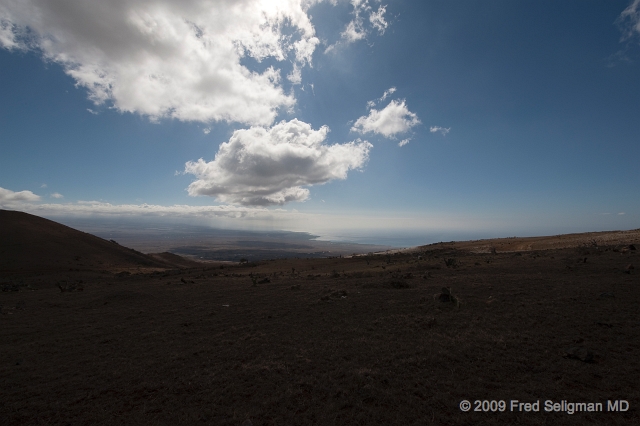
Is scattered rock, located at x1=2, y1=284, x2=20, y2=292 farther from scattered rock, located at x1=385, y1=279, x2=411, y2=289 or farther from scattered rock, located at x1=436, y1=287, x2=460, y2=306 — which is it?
scattered rock, located at x1=436, y1=287, x2=460, y2=306

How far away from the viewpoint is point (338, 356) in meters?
8.82

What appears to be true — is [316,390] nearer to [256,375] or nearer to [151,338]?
[256,375]

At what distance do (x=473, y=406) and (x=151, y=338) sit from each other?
11.5m

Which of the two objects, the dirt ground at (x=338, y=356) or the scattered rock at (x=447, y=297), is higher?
the scattered rock at (x=447, y=297)

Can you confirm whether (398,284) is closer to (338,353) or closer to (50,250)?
(338,353)

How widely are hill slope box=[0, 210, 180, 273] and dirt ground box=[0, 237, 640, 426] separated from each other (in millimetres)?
27176

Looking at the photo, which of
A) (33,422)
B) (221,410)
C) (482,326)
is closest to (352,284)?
(482,326)

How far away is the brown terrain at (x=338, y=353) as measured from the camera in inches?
250

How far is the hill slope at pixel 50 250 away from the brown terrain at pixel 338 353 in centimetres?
2536

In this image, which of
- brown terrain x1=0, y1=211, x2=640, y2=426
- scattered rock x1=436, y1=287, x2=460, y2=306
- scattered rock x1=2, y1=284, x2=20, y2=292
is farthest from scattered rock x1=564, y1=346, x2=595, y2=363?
scattered rock x1=2, y1=284, x2=20, y2=292

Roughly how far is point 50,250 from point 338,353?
2061 inches

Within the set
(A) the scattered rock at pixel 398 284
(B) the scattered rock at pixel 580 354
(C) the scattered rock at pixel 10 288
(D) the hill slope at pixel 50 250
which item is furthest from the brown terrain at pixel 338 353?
Answer: (D) the hill slope at pixel 50 250

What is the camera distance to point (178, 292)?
2033 cm

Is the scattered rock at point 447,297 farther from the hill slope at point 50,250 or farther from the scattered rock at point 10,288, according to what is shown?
the hill slope at point 50,250
